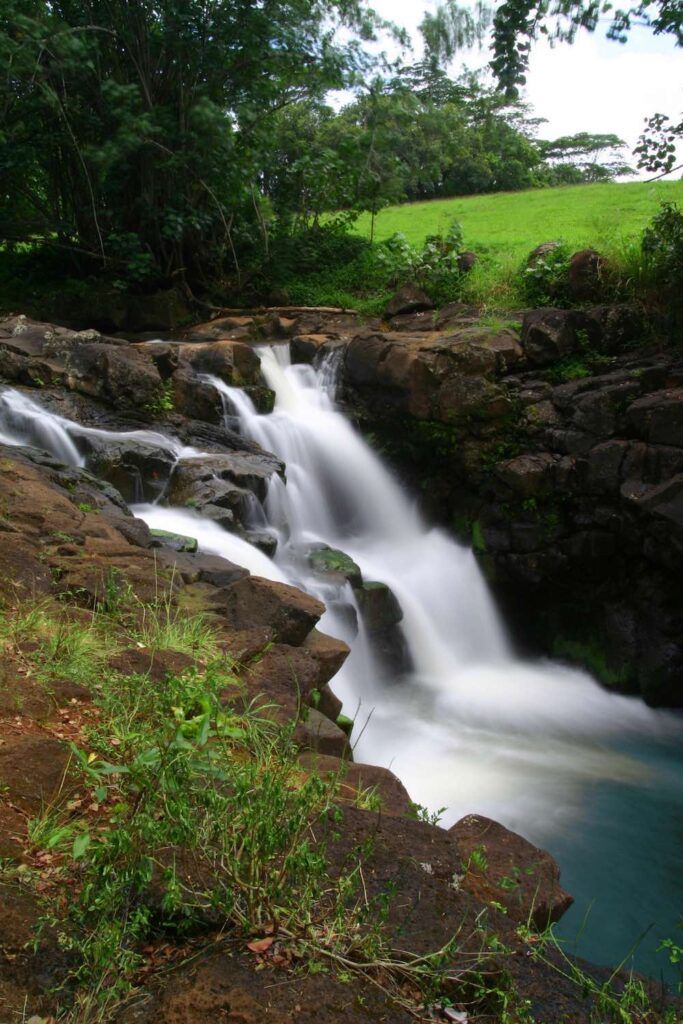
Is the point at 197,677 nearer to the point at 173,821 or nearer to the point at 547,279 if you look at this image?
the point at 173,821

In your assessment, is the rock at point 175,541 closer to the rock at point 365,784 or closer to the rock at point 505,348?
the rock at point 365,784

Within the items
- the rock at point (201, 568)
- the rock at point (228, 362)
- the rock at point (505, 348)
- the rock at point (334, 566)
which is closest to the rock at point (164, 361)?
the rock at point (228, 362)

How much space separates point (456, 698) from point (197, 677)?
18.1 ft

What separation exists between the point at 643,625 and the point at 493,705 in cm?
230

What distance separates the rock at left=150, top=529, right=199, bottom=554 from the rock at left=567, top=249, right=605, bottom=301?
22.0ft

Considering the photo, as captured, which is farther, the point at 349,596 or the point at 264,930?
the point at 349,596

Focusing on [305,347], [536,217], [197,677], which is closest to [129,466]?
[305,347]

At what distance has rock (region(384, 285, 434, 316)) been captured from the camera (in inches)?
528

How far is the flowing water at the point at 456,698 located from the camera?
6191 millimetres

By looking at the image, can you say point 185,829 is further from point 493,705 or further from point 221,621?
point 493,705

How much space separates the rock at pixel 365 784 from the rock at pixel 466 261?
10.7 m

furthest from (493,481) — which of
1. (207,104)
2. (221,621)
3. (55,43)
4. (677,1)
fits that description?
(55,43)

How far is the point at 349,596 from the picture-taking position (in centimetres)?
834

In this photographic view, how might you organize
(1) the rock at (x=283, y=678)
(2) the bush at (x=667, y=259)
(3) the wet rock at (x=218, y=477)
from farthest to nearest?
(2) the bush at (x=667, y=259)
(3) the wet rock at (x=218, y=477)
(1) the rock at (x=283, y=678)
